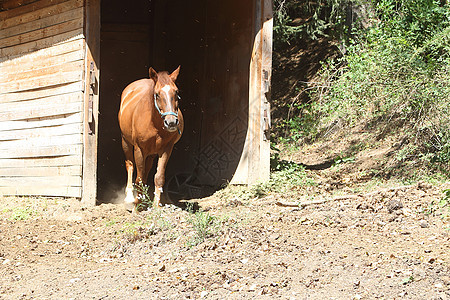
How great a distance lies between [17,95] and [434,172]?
20.9 ft

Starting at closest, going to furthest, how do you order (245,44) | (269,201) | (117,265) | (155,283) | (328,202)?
(155,283)
(117,265)
(328,202)
(269,201)
(245,44)

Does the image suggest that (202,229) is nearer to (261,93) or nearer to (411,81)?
(261,93)

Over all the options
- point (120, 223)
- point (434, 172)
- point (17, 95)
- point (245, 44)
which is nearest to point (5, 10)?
point (17, 95)

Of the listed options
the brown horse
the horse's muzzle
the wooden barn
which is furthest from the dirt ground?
the horse's muzzle

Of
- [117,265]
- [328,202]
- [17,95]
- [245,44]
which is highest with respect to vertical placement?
[245,44]

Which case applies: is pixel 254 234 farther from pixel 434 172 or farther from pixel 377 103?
pixel 377 103

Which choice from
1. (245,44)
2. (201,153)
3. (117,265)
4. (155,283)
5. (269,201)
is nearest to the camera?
(155,283)

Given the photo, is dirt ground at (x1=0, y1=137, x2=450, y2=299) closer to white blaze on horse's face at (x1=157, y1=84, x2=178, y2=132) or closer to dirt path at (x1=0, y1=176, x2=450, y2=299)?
dirt path at (x1=0, y1=176, x2=450, y2=299)

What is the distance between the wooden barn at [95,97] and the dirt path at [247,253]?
1.26 meters

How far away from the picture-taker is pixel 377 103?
8.84 m

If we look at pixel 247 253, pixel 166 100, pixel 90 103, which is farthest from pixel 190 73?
pixel 247 253

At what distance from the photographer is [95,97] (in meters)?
8.23

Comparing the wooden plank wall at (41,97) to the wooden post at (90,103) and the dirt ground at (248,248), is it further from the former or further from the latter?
the dirt ground at (248,248)

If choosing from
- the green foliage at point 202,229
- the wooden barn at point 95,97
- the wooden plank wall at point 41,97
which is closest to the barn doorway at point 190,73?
the wooden barn at point 95,97
